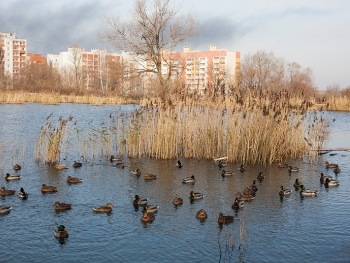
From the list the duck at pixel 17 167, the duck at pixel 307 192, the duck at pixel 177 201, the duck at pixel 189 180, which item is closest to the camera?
the duck at pixel 177 201

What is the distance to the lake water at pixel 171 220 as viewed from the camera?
28.6 ft

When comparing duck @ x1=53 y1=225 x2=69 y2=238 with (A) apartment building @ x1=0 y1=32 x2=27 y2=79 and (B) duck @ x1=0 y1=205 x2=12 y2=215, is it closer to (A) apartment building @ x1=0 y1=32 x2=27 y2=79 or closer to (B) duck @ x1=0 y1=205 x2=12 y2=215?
(B) duck @ x1=0 y1=205 x2=12 y2=215

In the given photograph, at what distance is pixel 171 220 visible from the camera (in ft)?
35.1

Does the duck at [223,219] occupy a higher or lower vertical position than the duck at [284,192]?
lower

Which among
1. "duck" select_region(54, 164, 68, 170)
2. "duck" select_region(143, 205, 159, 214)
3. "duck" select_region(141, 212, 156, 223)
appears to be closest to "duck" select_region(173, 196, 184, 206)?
"duck" select_region(143, 205, 159, 214)

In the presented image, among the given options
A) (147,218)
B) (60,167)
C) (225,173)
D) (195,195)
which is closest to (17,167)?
(60,167)

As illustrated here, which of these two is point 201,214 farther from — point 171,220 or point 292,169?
point 292,169

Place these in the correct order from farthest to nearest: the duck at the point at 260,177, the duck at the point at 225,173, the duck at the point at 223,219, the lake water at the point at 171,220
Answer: the duck at the point at 225,173 → the duck at the point at 260,177 → the duck at the point at 223,219 → the lake water at the point at 171,220

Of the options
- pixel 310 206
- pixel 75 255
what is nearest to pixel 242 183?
pixel 310 206

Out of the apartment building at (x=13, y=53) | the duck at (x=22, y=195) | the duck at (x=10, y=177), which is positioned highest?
the apartment building at (x=13, y=53)

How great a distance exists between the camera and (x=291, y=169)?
16891 millimetres

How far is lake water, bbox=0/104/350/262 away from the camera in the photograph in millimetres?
8727

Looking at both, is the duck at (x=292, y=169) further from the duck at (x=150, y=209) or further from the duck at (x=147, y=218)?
the duck at (x=147, y=218)

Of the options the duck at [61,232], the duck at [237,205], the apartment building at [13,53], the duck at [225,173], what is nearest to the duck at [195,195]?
the duck at [237,205]
